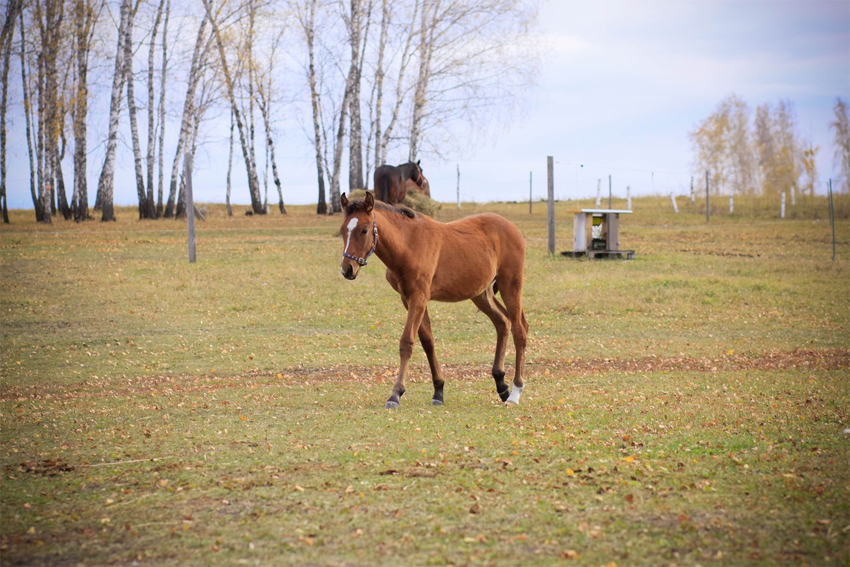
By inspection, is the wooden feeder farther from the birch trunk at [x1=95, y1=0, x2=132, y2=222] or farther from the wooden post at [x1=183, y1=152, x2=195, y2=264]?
the birch trunk at [x1=95, y1=0, x2=132, y2=222]

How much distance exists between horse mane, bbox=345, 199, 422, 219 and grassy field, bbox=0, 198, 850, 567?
6.93 feet

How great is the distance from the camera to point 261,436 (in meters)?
6.78

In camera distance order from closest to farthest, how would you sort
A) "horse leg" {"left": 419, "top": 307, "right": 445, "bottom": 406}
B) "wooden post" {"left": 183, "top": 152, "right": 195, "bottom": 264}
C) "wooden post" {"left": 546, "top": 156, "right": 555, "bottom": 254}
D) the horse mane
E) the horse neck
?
1. the horse mane
2. the horse neck
3. "horse leg" {"left": 419, "top": 307, "right": 445, "bottom": 406}
4. "wooden post" {"left": 183, "top": 152, "right": 195, "bottom": 264}
5. "wooden post" {"left": 546, "top": 156, "right": 555, "bottom": 254}

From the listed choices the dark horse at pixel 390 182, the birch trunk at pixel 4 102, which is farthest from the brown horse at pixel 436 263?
the birch trunk at pixel 4 102

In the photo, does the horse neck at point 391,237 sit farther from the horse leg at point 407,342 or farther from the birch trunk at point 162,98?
the birch trunk at point 162,98

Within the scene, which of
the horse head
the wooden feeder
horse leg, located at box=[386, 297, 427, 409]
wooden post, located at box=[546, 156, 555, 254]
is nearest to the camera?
the horse head

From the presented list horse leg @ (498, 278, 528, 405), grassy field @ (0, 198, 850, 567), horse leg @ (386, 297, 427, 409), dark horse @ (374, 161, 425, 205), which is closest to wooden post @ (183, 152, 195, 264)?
grassy field @ (0, 198, 850, 567)

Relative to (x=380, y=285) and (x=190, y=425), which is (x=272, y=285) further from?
(x=190, y=425)

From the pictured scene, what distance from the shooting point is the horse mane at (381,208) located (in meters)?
7.55

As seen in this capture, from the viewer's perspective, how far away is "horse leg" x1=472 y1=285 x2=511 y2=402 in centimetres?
833

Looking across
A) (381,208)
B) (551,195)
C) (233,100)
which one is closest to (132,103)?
(233,100)

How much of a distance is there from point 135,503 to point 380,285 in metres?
14.0

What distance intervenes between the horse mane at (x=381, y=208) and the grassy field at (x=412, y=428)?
83.1 inches

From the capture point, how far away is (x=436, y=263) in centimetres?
812
